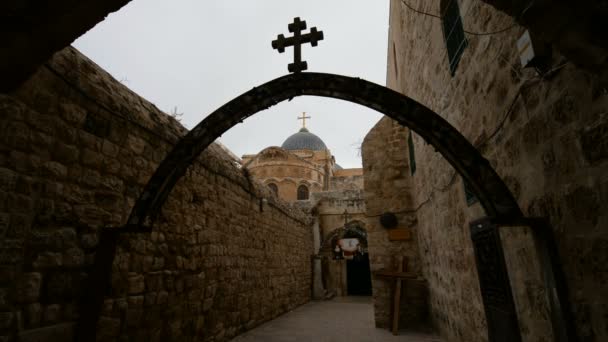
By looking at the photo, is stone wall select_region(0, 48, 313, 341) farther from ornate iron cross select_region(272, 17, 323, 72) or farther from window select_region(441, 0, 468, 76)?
window select_region(441, 0, 468, 76)

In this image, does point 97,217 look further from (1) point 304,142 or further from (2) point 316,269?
(1) point 304,142

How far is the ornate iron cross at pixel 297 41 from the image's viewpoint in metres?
2.79

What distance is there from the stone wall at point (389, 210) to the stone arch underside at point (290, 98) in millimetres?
5380

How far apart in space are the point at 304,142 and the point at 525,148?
1279 inches

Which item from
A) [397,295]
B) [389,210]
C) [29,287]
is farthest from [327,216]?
[29,287]

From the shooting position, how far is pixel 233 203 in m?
6.20

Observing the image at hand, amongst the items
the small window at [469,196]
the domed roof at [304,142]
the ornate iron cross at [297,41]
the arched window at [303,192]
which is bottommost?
the small window at [469,196]

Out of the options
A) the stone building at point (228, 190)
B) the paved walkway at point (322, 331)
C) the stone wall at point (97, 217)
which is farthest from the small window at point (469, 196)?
the stone wall at point (97, 217)

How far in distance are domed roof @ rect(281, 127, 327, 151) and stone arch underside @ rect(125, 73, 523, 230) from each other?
1227 inches

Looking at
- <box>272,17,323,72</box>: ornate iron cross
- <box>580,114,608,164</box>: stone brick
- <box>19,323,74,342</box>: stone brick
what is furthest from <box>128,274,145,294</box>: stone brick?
<box>580,114,608,164</box>: stone brick

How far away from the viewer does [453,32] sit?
365cm

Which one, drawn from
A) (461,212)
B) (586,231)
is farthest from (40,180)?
(461,212)

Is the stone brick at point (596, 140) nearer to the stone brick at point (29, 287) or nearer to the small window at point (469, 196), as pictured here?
the small window at point (469, 196)

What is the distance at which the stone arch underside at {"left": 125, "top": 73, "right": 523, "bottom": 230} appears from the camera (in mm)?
2354
